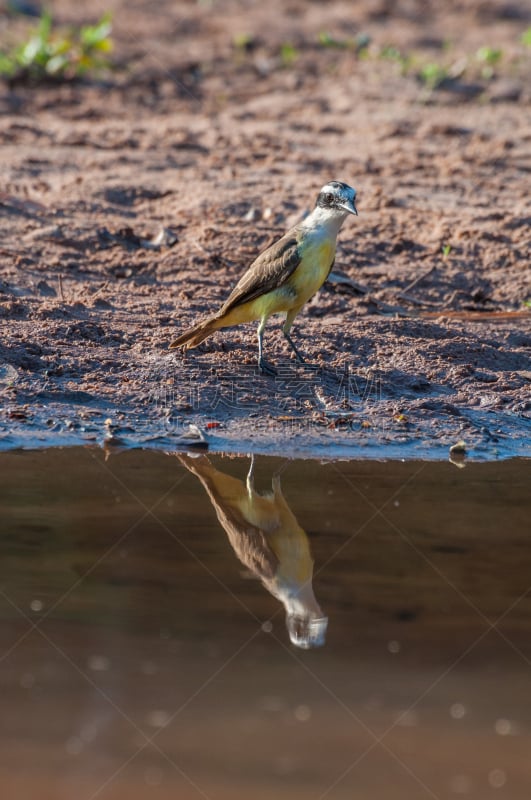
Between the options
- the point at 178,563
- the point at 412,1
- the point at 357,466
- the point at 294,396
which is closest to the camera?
the point at 178,563

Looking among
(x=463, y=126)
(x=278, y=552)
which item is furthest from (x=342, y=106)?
(x=278, y=552)

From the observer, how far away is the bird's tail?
8102mm

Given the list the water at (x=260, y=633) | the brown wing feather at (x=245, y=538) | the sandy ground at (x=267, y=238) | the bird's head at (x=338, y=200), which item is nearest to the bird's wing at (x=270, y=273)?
the bird's head at (x=338, y=200)

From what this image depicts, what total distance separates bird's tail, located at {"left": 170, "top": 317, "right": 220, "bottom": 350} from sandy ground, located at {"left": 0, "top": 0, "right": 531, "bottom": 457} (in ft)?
0.41

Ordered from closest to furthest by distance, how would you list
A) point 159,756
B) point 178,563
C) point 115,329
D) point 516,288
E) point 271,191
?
point 159,756 < point 178,563 < point 115,329 < point 516,288 < point 271,191

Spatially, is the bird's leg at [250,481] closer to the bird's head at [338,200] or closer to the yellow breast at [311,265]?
the yellow breast at [311,265]

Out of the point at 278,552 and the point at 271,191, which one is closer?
the point at 278,552

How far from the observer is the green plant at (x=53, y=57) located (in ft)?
44.9

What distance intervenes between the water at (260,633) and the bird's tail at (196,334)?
123 cm

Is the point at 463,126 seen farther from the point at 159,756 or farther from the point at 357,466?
the point at 159,756

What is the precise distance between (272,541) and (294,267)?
7.61 ft

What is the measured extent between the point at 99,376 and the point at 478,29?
34.6 feet

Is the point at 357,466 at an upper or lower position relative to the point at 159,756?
lower

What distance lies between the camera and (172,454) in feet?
24.3
